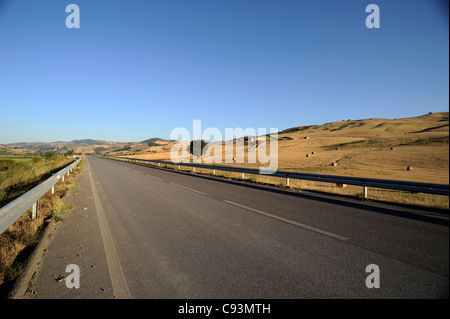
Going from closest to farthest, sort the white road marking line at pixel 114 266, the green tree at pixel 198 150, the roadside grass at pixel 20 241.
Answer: the white road marking line at pixel 114 266 → the roadside grass at pixel 20 241 → the green tree at pixel 198 150

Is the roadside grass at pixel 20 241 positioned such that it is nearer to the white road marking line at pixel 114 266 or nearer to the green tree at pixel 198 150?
the white road marking line at pixel 114 266

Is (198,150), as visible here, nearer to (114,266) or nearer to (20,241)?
(20,241)

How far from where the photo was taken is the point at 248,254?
A: 3.71 metres

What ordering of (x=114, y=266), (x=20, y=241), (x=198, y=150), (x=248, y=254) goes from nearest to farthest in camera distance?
(x=114, y=266)
(x=248, y=254)
(x=20, y=241)
(x=198, y=150)

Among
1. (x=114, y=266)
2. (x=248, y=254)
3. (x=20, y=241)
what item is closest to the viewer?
(x=114, y=266)

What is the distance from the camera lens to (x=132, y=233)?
4.84m

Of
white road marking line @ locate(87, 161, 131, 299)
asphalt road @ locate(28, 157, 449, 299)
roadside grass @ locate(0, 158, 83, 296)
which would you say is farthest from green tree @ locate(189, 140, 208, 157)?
white road marking line @ locate(87, 161, 131, 299)

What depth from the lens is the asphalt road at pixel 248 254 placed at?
2.75m

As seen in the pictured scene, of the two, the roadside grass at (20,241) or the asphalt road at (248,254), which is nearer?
the asphalt road at (248,254)

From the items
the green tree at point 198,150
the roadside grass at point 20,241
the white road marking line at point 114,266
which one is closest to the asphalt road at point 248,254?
the white road marking line at point 114,266

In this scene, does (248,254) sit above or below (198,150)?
below

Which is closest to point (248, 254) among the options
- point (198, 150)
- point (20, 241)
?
point (20, 241)

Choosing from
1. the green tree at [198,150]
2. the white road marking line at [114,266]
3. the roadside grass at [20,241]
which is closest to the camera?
the white road marking line at [114,266]
